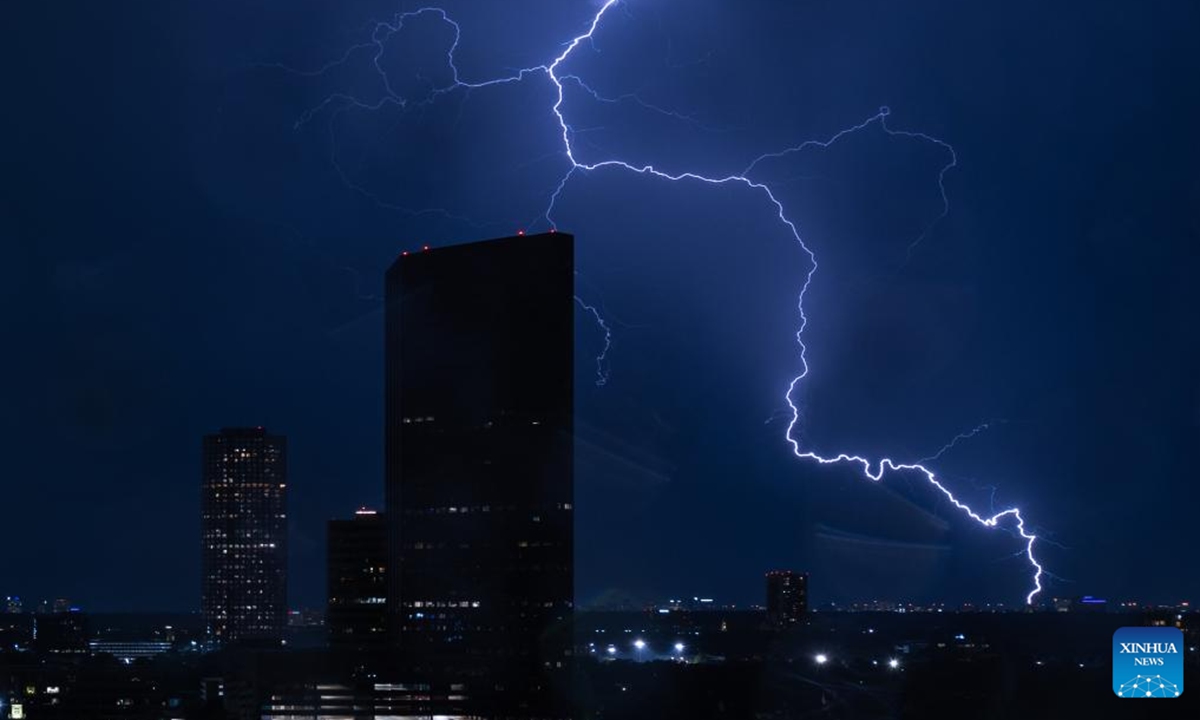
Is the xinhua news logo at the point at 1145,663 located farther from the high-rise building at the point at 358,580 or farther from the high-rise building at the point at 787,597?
the high-rise building at the point at 787,597

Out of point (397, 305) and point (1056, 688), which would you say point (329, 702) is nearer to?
point (397, 305)

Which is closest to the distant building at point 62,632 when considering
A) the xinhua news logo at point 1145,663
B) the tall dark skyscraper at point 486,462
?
the tall dark skyscraper at point 486,462

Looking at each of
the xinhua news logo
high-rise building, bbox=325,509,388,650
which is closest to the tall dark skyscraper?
high-rise building, bbox=325,509,388,650

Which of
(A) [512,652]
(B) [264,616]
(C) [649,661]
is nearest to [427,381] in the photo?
(A) [512,652]

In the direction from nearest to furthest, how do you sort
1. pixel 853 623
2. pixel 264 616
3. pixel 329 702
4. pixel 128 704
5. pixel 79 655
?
pixel 329 702 → pixel 128 704 → pixel 79 655 → pixel 264 616 → pixel 853 623

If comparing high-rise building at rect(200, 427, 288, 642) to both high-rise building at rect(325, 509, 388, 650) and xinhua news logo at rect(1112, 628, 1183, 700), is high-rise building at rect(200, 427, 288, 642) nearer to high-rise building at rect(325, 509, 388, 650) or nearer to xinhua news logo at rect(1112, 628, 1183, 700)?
high-rise building at rect(325, 509, 388, 650)
